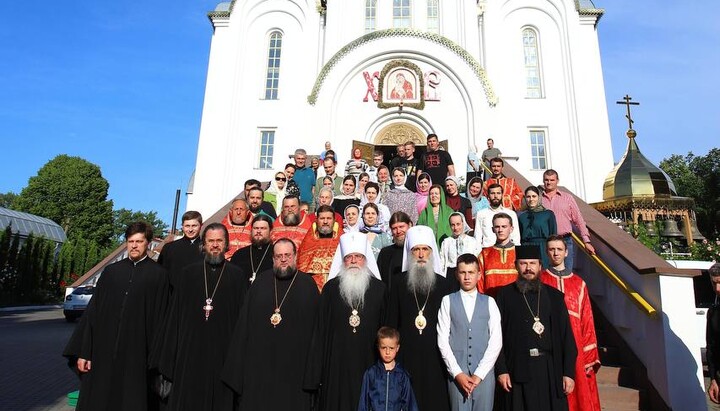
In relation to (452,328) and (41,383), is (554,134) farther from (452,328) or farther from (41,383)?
(41,383)

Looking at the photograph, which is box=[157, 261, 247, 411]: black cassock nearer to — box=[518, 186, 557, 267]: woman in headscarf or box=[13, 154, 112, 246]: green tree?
box=[518, 186, 557, 267]: woman in headscarf

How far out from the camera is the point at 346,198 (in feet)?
25.6

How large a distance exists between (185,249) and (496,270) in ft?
12.3

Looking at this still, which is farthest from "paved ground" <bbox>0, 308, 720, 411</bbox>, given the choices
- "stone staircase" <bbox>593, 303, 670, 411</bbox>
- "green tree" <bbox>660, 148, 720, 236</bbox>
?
"green tree" <bbox>660, 148, 720, 236</bbox>

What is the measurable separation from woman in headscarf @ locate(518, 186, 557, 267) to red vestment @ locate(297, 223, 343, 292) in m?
2.73

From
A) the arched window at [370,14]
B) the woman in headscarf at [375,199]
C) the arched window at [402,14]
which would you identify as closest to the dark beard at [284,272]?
the woman in headscarf at [375,199]

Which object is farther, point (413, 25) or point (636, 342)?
point (413, 25)

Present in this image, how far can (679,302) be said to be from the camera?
4.97 m

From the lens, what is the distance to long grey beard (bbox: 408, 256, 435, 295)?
13.9 feet

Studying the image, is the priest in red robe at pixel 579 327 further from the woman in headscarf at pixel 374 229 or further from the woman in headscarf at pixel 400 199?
the woman in headscarf at pixel 400 199

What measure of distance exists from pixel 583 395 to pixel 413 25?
1620 centimetres

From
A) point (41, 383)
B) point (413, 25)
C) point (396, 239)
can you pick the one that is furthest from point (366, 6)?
point (41, 383)

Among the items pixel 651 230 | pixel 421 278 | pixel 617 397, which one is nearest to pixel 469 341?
pixel 421 278

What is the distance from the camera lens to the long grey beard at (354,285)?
4.13m
